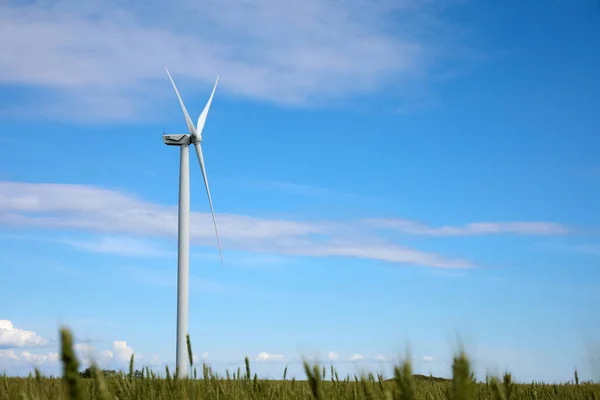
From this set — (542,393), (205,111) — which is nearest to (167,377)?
(542,393)

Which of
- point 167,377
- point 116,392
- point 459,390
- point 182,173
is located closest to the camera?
point 459,390

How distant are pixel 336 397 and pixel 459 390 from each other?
5645 mm

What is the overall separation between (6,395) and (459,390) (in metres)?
6.90

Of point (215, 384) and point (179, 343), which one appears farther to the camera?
point (179, 343)

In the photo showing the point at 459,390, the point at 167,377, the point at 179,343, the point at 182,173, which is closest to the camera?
the point at 459,390

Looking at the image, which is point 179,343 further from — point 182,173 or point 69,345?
point 69,345

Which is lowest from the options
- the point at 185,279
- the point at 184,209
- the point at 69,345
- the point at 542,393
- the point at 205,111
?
the point at 542,393

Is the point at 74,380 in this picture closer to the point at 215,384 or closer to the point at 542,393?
the point at 215,384

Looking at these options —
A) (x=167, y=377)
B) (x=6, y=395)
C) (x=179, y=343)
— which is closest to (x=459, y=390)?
(x=167, y=377)

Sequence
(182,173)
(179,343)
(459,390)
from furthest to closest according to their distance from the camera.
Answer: (182,173), (179,343), (459,390)

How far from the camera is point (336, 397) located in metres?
7.73

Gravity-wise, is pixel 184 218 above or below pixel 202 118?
below

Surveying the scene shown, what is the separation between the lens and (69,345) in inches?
A: 98.7

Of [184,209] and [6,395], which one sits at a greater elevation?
[184,209]
